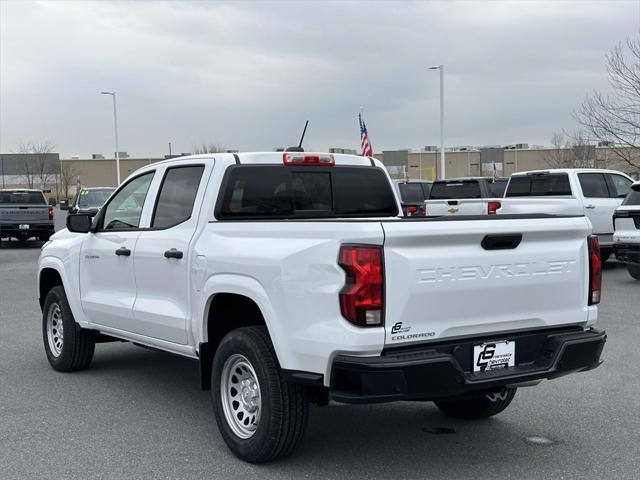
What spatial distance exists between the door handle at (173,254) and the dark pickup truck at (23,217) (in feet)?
63.9

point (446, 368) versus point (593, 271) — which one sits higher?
point (593, 271)

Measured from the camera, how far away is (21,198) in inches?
937

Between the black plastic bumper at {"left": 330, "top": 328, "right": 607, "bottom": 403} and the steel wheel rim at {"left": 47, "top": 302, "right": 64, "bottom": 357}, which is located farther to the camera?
the steel wheel rim at {"left": 47, "top": 302, "right": 64, "bottom": 357}

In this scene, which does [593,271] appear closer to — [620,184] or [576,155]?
[620,184]

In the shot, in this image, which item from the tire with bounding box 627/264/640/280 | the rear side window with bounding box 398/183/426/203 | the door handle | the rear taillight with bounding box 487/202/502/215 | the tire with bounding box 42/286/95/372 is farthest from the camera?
the rear side window with bounding box 398/183/426/203

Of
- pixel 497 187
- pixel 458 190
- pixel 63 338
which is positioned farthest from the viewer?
pixel 497 187

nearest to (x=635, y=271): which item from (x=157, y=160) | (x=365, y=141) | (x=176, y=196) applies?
(x=176, y=196)

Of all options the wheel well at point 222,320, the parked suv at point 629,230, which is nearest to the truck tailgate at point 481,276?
the wheel well at point 222,320

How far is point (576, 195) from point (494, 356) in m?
11.9

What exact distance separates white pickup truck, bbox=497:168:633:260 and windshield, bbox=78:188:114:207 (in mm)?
14875

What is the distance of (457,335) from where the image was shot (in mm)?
4156

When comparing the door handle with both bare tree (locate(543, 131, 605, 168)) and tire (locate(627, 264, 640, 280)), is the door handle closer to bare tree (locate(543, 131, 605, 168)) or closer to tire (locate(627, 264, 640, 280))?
tire (locate(627, 264, 640, 280))

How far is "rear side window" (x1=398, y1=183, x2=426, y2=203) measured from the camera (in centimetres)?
2243

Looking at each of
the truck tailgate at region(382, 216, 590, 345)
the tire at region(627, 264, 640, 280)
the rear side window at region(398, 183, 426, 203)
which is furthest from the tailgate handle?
the rear side window at region(398, 183, 426, 203)
